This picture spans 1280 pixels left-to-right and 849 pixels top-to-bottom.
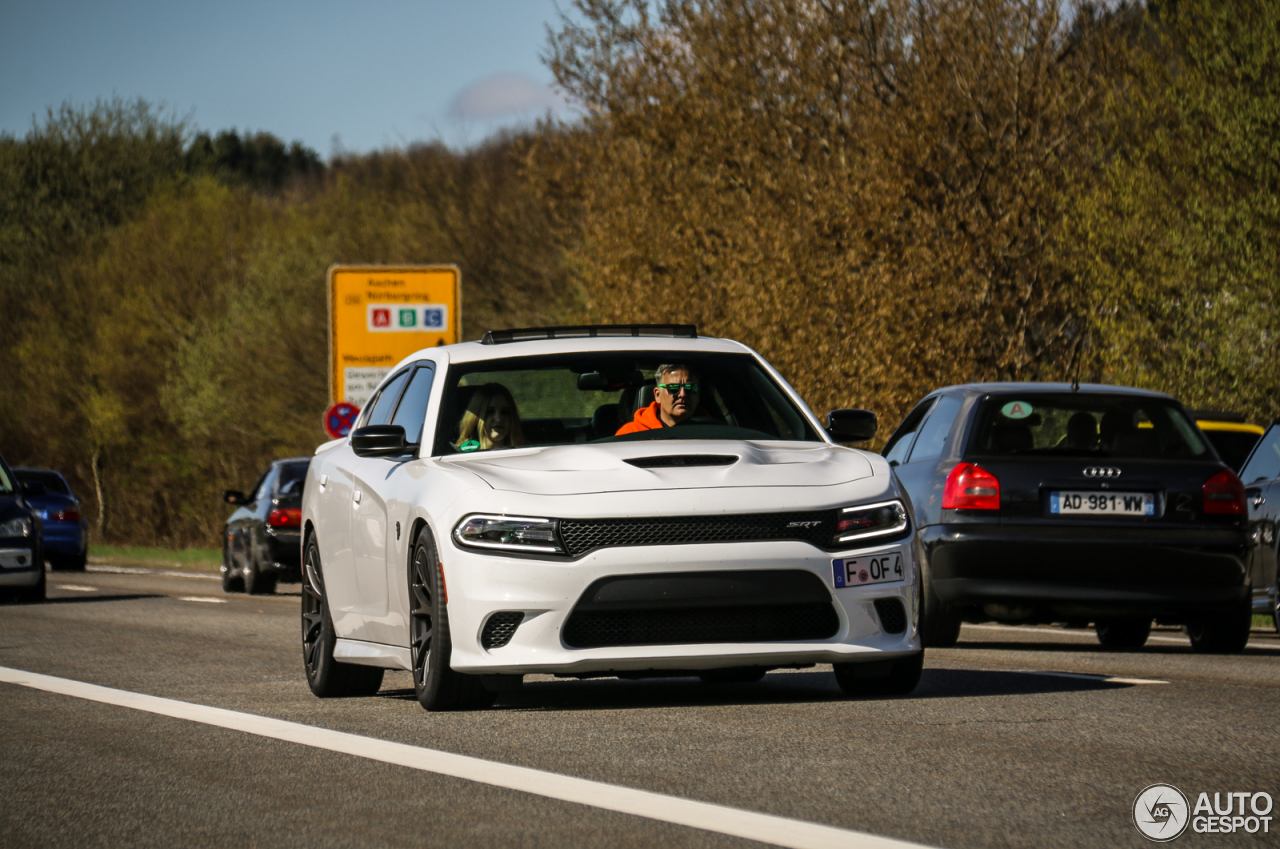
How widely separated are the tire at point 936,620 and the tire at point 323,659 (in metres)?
3.64

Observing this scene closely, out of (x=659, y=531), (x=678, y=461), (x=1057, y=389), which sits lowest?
(x=659, y=531)

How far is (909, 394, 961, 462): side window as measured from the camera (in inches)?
502

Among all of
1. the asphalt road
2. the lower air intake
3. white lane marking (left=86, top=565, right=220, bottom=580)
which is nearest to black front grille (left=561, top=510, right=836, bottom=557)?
the lower air intake

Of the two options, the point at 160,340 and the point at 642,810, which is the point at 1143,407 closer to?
the point at 642,810

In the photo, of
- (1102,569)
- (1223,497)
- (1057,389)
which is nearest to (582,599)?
(1102,569)

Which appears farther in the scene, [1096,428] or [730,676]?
[1096,428]

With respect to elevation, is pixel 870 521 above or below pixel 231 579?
above

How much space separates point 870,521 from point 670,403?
1528mm

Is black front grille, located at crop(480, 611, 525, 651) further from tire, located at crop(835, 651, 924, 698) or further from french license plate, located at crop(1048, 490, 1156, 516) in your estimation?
french license plate, located at crop(1048, 490, 1156, 516)

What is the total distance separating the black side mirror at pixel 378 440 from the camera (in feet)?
29.3

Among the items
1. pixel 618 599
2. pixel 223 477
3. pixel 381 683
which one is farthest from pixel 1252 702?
pixel 223 477

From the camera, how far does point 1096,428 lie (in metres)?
12.3

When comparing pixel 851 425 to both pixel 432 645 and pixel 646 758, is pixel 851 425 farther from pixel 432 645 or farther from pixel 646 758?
pixel 646 758

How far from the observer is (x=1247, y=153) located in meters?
22.5
